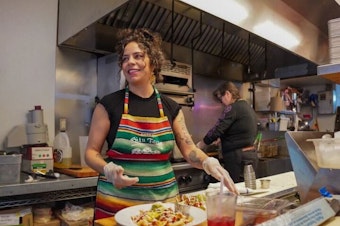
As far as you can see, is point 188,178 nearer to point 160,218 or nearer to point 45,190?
point 45,190

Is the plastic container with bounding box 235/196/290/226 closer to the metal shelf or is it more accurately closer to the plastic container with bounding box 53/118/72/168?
the metal shelf

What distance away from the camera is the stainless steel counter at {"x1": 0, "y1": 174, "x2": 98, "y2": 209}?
170cm

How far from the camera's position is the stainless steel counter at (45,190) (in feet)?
5.58

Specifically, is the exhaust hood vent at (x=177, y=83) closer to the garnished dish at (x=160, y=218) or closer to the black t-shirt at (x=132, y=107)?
the black t-shirt at (x=132, y=107)

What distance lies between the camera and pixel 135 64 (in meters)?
1.42

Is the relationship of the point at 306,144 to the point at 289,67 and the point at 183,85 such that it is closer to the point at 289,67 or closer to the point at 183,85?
the point at 183,85

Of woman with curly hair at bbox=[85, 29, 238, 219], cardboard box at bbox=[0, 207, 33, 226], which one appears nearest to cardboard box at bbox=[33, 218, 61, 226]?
cardboard box at bbox=[0, 207, 33, 226]

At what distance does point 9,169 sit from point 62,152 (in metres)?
0.59

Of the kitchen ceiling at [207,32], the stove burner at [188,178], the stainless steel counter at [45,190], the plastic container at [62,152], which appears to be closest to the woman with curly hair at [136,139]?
the kitchen ceiling at [207,32]

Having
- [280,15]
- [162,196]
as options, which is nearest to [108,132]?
[162,196]

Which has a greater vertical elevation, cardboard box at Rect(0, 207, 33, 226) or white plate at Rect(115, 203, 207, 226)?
white plate at Rect(115, 203, 207, 226)

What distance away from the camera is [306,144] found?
133 centimetres

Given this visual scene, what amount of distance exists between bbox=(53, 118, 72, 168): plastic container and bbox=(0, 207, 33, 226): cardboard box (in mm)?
488

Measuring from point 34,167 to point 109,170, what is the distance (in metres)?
1.18
